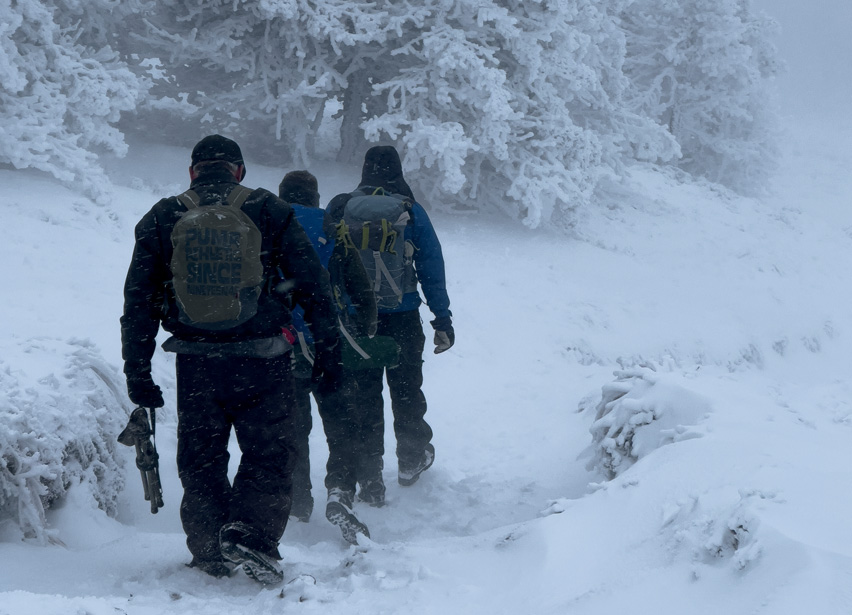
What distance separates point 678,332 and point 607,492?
9.10 meters

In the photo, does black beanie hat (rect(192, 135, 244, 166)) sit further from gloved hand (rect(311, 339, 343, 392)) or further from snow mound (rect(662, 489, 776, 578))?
snow mound (rect(662, 489, 776, 578))

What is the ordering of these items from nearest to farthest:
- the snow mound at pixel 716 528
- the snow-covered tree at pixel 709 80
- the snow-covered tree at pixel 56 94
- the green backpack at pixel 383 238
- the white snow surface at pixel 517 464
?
the snow mound at pixel 716 528 → the white snow surface at pixel 517 464 → the green backpack at pixel 383 238 → the snow-covered tree at pixel 56 94 → the snow-covered tree at pixel 709 80

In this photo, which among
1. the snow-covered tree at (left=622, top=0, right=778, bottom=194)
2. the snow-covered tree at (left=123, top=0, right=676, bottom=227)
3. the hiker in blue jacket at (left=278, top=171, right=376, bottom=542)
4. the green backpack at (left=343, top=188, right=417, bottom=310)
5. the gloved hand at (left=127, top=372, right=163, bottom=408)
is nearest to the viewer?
the gloved hand at (left=127, top=372, right=163, bottom=408)

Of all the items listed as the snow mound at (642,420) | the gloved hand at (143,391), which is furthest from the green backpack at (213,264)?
the snow mound at (642,420)

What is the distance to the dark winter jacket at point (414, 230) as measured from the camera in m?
4.82

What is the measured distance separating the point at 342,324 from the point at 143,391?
63.5 inches

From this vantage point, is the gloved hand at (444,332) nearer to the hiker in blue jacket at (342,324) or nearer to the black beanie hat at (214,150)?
the hiker in blue jacket at (342,324)

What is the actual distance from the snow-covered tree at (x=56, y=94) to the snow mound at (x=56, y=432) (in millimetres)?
5617

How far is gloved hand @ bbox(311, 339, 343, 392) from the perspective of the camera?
3.42 metres

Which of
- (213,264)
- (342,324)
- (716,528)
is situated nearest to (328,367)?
(213,264)

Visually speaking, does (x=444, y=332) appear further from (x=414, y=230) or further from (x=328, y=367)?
(x=328, y=367)

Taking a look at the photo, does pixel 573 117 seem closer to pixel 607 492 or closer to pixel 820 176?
pixel 607 492

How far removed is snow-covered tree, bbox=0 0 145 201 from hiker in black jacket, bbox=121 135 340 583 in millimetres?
7443

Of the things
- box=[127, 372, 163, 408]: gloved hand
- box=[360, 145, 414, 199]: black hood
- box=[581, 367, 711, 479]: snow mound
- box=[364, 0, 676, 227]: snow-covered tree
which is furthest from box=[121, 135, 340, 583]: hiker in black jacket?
box=[364, 0, 676, 227]: snow-covered tree
